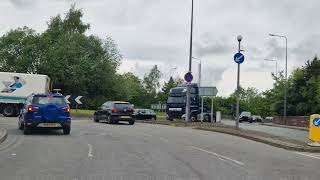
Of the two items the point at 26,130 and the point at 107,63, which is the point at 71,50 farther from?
the point at 26,130

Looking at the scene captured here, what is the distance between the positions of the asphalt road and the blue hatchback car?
1.97 metres

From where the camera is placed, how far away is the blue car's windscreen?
2210cm

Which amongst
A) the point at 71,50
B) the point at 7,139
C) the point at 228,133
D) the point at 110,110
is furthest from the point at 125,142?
the point at 71,50

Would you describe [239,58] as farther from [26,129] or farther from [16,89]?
[16,89]

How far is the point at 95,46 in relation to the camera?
253ft

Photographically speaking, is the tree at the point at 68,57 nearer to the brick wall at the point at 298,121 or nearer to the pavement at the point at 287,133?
the brick wall at the point at 298,121

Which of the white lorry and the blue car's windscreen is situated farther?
the white lorry

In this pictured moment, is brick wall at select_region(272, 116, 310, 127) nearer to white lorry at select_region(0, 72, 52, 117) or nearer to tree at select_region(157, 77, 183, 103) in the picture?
white lorry at select_region(0, 72, 52, 117)

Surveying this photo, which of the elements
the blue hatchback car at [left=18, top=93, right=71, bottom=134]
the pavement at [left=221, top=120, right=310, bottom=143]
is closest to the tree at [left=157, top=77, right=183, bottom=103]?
the pavement at [left=221, top=120, right=310, bottom=143]

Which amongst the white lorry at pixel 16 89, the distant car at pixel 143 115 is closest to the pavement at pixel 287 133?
the distant car at pixel 143 115

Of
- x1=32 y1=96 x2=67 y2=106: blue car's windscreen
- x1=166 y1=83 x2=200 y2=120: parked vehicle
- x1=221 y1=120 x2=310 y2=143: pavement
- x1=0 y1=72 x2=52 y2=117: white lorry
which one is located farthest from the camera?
x1=166 y1=83 x2=200 y2=120: parked vehicle

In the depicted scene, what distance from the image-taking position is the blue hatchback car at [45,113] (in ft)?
71.0

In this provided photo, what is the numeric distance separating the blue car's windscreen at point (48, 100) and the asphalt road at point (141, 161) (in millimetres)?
2653

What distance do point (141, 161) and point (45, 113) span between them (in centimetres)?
903
